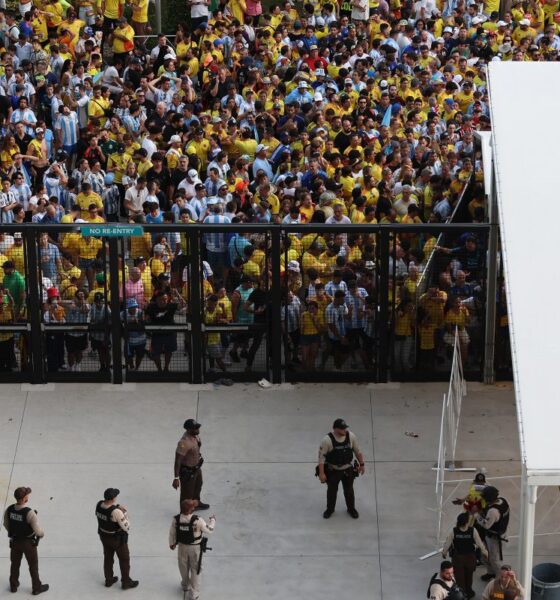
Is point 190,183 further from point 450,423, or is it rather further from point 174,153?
point 450,423

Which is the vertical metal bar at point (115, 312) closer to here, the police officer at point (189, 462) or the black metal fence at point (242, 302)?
the black metal fence at point (242, 302)

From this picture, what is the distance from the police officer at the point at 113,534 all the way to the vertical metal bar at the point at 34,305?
462cm

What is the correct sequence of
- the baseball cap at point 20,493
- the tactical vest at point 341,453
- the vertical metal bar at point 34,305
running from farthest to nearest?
the vertical metal bar at point 34,305 → the tactical vest at point 341,453 → the baseball cap at point 20,493

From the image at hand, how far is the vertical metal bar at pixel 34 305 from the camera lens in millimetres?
18531

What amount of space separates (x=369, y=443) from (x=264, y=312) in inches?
97.3

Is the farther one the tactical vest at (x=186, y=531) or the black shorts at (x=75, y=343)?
the black shorts at (x=75, y=343)

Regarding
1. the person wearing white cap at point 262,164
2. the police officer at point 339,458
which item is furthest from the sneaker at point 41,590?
the person wearing white cap at point 262,164

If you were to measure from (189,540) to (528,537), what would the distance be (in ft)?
11.3

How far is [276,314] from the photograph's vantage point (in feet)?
61.9

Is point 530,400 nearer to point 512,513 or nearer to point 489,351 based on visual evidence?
point 512,513

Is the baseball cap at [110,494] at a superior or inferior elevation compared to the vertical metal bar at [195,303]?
inferior

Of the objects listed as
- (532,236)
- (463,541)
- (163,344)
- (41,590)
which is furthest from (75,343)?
(463,541)

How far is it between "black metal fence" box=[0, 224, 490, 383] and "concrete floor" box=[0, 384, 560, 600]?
1.17 ft

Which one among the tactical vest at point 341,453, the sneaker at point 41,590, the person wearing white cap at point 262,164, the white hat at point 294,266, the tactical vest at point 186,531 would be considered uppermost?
the person wearing white cap at point 262,164
